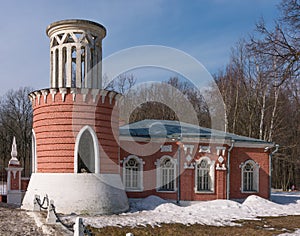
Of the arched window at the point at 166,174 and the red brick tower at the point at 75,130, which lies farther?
the arched window at the point at 166,174

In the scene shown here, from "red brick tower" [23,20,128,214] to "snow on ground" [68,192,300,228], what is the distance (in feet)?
3.74

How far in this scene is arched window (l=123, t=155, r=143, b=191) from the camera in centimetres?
1742

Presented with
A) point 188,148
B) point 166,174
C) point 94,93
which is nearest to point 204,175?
point 188,148

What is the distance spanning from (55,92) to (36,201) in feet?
12.9

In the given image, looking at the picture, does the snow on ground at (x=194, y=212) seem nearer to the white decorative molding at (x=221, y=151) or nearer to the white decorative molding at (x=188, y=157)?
the white decorative molding at (x=188, y=157)

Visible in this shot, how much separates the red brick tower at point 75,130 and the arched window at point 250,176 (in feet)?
22.1

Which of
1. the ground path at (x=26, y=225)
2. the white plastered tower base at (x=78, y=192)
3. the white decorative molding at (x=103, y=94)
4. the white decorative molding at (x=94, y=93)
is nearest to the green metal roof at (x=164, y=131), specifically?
the white decorative molding at (x=103, y=94)

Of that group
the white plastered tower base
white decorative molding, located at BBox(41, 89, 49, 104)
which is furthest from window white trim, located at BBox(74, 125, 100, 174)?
white decorative molding, located at BBox(41, 89, 49, 104)

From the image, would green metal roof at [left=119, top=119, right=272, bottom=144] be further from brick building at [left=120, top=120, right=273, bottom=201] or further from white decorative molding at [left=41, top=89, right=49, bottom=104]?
white decorative molding at [left=41, top=89, right=49, bottom=104]

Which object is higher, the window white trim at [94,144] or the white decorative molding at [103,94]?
the white decorative molding at [103,94]

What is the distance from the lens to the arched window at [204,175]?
17.8 m

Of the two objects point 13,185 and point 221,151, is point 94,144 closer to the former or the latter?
point 13,185

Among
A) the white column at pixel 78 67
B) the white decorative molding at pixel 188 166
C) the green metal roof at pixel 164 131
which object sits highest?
the white column at pixel 78 67

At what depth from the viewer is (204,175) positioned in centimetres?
1805
